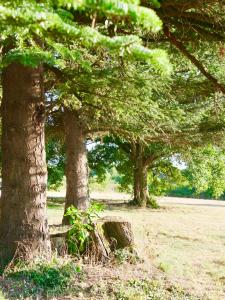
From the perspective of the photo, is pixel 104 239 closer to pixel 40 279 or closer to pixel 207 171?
pixel 40 279

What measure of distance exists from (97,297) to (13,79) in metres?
3.97

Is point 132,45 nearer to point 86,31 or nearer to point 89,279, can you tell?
A: point 86,31

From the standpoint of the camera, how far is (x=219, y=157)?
3475 cm

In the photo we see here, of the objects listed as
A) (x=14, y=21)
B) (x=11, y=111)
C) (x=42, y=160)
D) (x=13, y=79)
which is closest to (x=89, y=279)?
(x=42, y=160)

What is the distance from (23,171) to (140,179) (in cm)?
2183

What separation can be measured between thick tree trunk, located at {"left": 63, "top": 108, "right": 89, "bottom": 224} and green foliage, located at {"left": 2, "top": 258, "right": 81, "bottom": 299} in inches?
294

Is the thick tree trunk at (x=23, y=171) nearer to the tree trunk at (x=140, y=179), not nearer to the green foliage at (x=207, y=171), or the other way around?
the tree trunk at (x=140, y=179)

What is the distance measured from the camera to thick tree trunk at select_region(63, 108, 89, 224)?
1541 cm

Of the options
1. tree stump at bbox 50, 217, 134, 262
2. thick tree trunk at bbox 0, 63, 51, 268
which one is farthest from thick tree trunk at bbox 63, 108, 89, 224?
thick tree trunk at bbox 0, 63, 51, 268

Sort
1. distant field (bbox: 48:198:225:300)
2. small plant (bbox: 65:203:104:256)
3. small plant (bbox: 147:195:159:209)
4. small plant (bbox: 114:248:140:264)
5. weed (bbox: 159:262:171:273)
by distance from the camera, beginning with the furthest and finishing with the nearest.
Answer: small plant (bbox: 147:195:159:209) → weed (bbox: 159:262:171:273) → small plant (bbox: 114:248:140:264) → small plant (bbox: 65:203:104:256) → distant field (bbox: 48:198:225:300)

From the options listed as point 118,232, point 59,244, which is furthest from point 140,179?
point 59,244

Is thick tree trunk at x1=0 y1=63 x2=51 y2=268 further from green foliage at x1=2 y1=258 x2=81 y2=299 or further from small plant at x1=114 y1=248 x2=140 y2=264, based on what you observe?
small plant at x1=114 y1=248 x2=140 y2=264

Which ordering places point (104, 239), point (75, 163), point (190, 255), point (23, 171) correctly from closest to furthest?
point (23, 171) → point (104, 239) → point (190, 255) → point (75, 163)

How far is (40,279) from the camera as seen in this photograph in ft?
24.1
